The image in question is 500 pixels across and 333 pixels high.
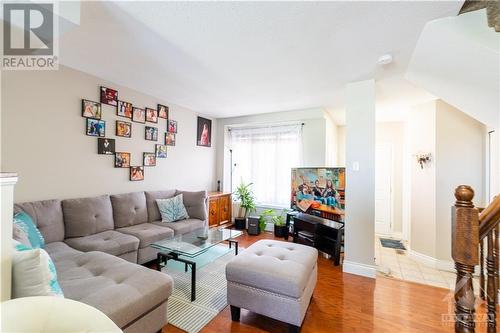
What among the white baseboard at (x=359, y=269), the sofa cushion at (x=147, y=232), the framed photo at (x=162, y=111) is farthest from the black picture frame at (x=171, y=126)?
the white baseboard at (x=359, y=269)

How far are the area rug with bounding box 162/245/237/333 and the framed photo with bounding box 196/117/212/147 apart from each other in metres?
2.59

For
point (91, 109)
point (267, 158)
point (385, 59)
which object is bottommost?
point (267, 158)

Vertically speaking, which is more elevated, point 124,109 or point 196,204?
point 124,109

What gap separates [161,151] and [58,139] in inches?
56.9

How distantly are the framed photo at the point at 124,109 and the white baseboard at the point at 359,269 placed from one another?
12.3ft

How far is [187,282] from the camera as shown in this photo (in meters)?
2.48

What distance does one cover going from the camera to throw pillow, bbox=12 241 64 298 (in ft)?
3.23

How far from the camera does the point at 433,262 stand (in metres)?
3.15

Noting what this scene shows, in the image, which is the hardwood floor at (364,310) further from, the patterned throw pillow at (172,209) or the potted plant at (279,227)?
the patterned throw pillow at (172,209)

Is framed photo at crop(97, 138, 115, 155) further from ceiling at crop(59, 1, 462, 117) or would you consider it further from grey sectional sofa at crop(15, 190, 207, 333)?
ceiling at crop(59, 1, 462, 117)

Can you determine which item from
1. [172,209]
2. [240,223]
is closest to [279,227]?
[240,223]

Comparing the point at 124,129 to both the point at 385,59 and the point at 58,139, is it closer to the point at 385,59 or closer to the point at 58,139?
the point at 58,139

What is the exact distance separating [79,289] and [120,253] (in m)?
1.02

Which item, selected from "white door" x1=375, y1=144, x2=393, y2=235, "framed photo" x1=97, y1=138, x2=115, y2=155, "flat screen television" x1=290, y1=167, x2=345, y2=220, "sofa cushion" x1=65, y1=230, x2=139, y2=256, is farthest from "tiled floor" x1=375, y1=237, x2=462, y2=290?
"framed photo" x1=97, y1=138, x2=115, y2=155
